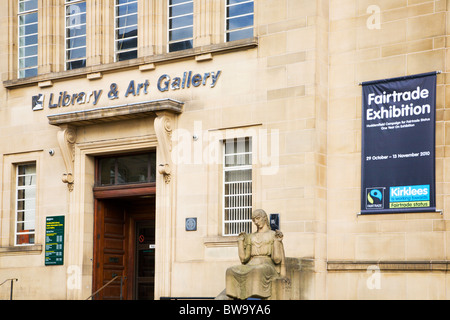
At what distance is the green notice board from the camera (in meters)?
25.2

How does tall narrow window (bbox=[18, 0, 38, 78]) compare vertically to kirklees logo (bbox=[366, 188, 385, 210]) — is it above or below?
above

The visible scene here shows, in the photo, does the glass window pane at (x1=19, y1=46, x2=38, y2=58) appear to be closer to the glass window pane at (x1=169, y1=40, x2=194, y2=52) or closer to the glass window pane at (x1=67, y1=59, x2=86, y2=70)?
the glass window pane at (x1=67, y1=59, x2=86, y2=70)

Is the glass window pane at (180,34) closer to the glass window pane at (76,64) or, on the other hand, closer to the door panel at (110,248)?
the glass window pane at (76,64)

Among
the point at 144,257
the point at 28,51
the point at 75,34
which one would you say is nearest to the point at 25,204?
the point at 144,257

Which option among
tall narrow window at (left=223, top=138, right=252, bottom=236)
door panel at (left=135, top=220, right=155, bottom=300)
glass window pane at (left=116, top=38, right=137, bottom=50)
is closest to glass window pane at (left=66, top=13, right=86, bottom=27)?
glass window pane at (left=116, top=38, right=137, bottom=50)

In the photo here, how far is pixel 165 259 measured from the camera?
2309 centimetres

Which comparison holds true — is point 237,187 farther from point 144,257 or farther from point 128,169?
point 144,257

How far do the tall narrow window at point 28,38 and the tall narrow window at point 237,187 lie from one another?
743 cm

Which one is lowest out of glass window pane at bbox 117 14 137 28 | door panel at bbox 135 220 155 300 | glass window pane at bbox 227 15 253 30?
door panel at bbox 135 220 155 300

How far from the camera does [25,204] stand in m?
26.7

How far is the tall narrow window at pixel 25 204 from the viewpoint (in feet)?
86.7

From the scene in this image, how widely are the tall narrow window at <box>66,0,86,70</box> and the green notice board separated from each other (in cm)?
442
